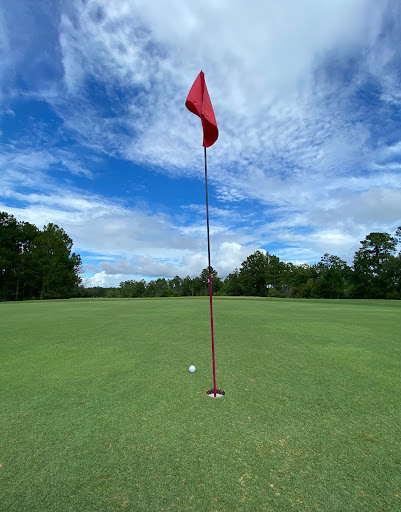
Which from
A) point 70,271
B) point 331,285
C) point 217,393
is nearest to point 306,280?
point 331,285

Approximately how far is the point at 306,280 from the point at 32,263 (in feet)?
201

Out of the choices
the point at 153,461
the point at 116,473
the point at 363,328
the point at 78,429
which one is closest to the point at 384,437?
the point at 153,461

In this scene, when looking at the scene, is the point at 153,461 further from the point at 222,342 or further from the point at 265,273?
the point at 265,273

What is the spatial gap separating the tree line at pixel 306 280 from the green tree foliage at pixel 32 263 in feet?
46.3

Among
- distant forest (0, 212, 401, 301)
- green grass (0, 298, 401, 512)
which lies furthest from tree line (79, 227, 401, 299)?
green grass (0, 298, 401, 512)

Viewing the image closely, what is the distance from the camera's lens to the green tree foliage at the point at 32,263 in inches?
1747

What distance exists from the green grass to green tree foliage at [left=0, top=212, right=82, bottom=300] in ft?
152

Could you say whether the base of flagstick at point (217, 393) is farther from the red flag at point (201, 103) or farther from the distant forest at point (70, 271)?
the distant forest at point (70, 271)

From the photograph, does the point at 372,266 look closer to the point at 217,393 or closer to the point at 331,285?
the point at 331,285

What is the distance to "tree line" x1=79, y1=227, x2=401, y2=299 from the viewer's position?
5059 cm

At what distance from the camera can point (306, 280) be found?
2741 inches

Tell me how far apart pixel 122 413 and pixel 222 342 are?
394 cm

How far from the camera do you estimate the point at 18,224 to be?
48.8m

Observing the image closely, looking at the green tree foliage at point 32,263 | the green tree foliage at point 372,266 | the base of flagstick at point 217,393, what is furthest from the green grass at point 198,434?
the green tree foliage at point 372,266
